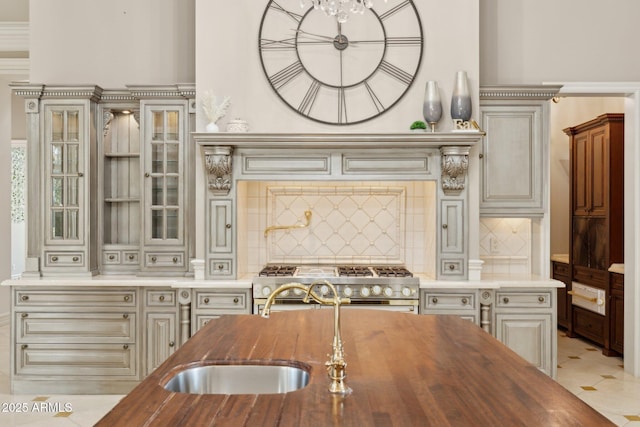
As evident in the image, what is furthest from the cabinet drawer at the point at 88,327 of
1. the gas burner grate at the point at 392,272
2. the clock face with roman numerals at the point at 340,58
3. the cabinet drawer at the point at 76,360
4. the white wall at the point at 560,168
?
the white wall at the point at 560,168

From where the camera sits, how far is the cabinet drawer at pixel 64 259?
4.25 meters

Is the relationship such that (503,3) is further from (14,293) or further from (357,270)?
(14,293)

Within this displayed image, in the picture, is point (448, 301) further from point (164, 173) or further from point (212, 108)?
point (164, 173)

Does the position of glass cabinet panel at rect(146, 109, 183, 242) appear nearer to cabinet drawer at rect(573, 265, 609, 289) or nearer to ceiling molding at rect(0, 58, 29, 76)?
ceiling molding at rect(0, 58, 29, 76)

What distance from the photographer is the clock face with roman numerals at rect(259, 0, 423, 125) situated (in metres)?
4.11

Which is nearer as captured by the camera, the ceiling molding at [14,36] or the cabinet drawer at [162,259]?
the cabinet drawer at [162,259]

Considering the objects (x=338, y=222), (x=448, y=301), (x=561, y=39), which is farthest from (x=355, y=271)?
A: (x=561, y=39)

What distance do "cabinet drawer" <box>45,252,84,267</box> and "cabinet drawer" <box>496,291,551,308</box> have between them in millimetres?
3288

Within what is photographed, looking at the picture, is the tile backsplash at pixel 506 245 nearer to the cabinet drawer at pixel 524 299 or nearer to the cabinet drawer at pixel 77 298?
the cabinet drawer at pixel 524 299

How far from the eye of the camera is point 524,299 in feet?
13.0

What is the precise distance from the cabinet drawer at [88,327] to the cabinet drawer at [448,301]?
224 cm

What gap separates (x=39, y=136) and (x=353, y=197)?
8.53ft

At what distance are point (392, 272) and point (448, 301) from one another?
1.53 ft

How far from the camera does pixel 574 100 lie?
6.57 meters
